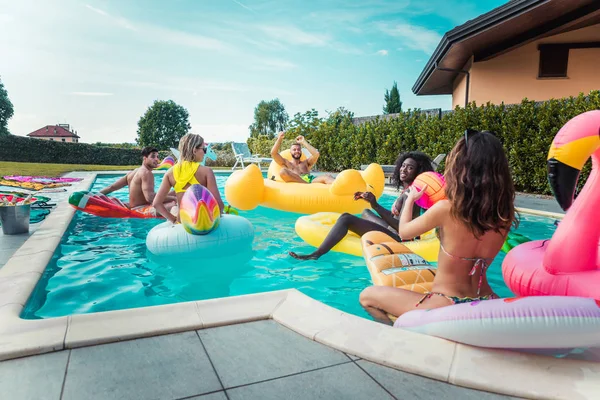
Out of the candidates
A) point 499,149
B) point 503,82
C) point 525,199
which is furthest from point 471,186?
point 503,82

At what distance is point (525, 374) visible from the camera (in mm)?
1866

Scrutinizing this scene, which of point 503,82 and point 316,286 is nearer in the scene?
point 316,286

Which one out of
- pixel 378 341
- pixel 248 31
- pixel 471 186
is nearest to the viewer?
pixel 378 341

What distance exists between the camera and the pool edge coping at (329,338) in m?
1.83

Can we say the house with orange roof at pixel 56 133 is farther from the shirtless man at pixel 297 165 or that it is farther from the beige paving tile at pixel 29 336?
the beige paving tile at pixel 29 336

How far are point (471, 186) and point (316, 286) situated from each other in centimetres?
203

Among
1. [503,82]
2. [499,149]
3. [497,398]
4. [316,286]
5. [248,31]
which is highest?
[248,31]

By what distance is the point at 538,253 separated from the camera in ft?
9.51

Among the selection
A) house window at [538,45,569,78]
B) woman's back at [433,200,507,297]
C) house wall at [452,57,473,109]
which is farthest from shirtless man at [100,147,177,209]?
house window at [538,45,569,78]

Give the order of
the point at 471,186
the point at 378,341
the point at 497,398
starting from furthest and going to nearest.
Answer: the point at 471,186, the point at 378,341, the point at 497,398

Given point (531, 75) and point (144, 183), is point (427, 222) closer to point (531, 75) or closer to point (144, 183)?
point (144, 183)

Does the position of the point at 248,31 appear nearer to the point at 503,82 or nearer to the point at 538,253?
the point at 503,82

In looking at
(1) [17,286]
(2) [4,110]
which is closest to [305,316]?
(1) [17,286]

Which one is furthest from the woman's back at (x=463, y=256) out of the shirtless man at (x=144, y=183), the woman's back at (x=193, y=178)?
the shirtless man at (x=144, y=183)
